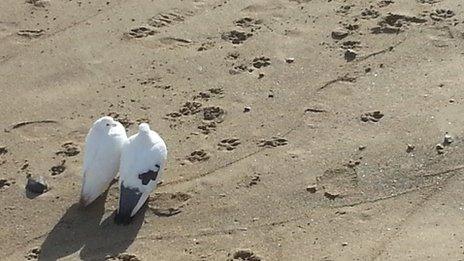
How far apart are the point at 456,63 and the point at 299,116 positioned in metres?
1.25

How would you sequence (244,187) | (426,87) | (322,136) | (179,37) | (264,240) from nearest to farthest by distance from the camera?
(264,240)
(244,187)
(322,136)
(426,87)
(179,37)

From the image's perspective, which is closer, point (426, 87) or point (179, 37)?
point (426, 87)

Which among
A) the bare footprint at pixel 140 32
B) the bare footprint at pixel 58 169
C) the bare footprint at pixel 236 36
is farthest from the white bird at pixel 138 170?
the bare footprint at pixel 140 32

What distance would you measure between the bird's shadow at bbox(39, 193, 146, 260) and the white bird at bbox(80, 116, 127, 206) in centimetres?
9

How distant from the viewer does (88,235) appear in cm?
543

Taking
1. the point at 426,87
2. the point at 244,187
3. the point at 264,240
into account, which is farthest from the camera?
the point at 426,87

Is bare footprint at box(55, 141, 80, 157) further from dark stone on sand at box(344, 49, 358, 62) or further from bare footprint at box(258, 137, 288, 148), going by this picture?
dark stone on sand at box(344, 49, 358, 62)

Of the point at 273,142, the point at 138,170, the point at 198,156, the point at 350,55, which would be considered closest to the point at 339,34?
the point at 350,55

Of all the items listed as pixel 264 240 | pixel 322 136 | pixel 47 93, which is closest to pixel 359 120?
pixel 322 136

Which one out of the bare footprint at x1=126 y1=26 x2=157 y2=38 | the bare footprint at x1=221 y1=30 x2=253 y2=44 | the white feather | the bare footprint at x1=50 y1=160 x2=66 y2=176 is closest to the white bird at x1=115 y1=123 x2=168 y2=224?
the white feather

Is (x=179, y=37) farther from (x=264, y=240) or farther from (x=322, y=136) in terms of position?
(x=264, y=240)

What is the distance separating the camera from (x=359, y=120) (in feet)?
20.6

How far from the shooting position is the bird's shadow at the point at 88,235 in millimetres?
5305

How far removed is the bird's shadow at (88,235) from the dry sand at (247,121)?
0.04ft
